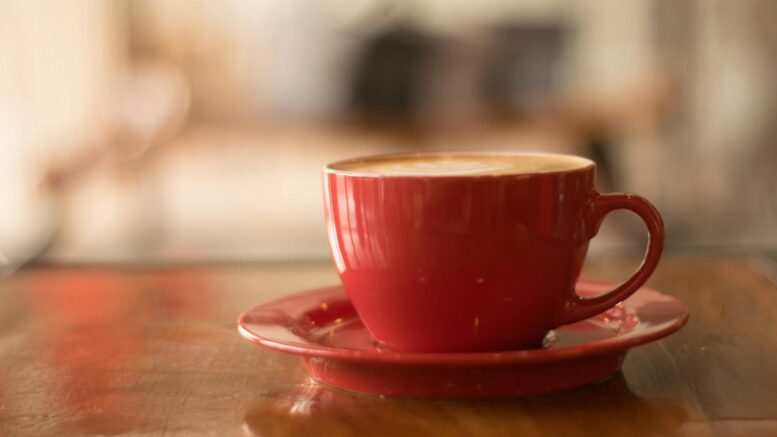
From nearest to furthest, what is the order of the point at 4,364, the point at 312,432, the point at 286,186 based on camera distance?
the point at 312,432, the point at 4,364, the point at 286,186

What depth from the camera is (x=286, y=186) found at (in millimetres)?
2215

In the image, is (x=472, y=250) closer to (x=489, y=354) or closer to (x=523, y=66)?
(x=489, y=354)

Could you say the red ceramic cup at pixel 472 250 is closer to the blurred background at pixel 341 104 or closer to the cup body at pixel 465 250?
the cup body at pixel 465 250

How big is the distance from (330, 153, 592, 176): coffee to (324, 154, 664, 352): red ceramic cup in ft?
0.07

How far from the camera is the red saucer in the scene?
1.25 feet

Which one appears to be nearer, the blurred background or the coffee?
the coffee

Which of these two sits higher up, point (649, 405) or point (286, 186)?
point (649, 405)

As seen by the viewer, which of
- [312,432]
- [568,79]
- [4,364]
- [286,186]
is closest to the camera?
[312,432]

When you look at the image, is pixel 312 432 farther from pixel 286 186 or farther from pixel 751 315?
pixel 286 186

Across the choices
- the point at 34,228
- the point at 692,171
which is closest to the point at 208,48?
the point at 34,228

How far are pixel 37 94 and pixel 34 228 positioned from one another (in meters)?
0.29

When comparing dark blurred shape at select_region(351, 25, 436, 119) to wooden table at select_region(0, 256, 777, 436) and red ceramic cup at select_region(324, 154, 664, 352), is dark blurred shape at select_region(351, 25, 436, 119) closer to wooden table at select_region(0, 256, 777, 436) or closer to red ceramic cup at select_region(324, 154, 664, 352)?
wooden table at select_region(0, 256, 777, 436)

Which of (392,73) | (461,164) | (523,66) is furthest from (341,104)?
(461,164)

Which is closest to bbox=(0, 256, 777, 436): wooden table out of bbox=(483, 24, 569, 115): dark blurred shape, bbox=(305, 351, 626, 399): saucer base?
bbox=(305, 351, 626, 399): saucer base
